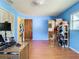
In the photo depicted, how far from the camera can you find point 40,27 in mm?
13867

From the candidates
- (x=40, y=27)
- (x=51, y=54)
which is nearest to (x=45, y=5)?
(x=51, y=54)

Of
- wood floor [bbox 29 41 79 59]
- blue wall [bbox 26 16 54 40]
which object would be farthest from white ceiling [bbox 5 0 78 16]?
blue wall [bbox 26 16 54 40]

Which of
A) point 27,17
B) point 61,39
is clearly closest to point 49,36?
point 27,17

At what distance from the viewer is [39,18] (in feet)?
45.2

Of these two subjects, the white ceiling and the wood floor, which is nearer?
the wood floor

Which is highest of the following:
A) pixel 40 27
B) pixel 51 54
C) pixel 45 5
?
pixel 45 5

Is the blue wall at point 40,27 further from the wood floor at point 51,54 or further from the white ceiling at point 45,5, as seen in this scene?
the wood floor at point 51,54

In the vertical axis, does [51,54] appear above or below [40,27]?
below

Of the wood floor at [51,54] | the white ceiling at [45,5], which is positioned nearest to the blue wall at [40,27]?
the white ceiling at [45,5]

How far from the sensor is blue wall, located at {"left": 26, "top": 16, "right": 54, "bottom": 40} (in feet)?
45.1

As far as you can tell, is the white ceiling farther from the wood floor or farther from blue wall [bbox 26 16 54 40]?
blue wall [bbox 26 16 54 40]

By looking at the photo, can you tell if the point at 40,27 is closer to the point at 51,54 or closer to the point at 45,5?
the point at 45,5

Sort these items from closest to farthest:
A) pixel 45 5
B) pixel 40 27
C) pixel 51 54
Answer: pixel 51 54
pixel 45 5
pixel 40 27

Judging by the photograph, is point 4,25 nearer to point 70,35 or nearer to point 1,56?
point 1,56
